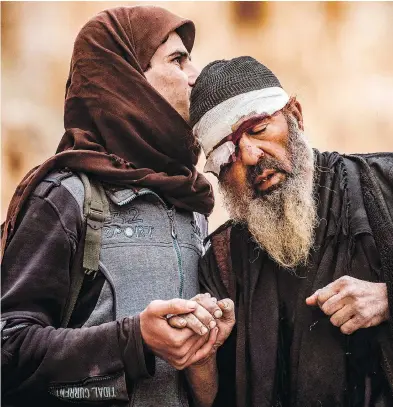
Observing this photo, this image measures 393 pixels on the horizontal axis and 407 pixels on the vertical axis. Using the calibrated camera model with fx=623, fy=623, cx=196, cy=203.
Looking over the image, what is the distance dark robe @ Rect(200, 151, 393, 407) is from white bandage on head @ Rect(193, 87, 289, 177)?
33cm

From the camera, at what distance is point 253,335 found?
→ 2.49 metres

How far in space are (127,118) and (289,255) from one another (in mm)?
932

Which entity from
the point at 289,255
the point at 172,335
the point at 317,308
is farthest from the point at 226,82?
the point at 172,335

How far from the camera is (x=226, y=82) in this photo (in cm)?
269

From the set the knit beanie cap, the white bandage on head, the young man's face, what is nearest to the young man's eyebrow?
the young man's face

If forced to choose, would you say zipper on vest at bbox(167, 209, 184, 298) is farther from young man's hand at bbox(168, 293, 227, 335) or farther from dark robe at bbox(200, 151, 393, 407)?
young man's hand at bbox(168, 293, 227, 335)


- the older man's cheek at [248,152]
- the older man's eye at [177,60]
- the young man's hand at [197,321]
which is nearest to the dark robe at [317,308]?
the older man's cheek at [248,152]

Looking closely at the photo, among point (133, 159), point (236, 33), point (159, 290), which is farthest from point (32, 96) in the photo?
point (159, 290)

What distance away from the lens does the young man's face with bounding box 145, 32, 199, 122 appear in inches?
119

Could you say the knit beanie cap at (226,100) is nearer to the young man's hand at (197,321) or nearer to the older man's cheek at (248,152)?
the older man's cheek at (248,152)

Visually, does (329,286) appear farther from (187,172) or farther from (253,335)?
(187,172)

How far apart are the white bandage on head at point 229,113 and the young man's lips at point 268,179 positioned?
16cm

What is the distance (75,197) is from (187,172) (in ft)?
2.03

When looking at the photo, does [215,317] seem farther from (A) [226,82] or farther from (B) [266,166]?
(A) [226,82]
